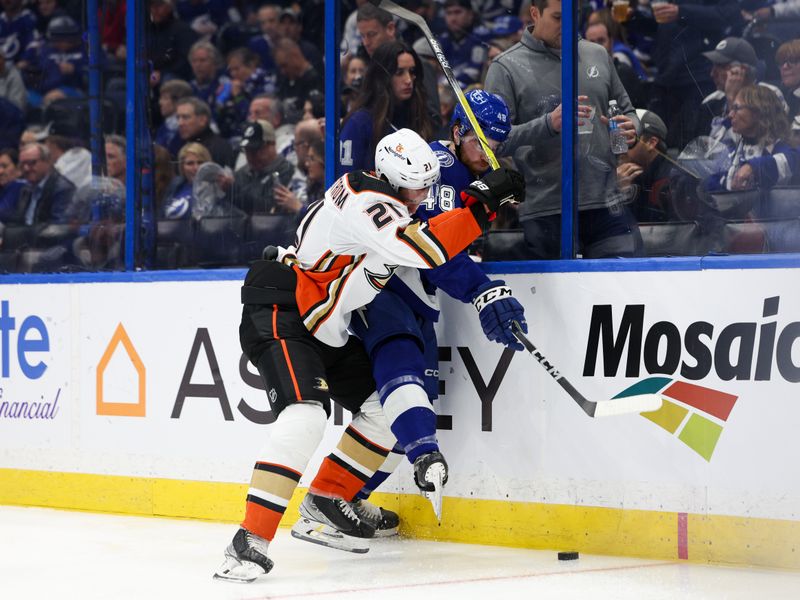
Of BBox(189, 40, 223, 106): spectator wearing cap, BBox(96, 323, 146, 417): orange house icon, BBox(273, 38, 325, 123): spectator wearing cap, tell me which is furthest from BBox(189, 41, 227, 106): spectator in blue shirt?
BBox(96, 323, 146, 417): orange house icon

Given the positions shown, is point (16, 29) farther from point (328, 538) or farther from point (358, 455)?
point (328, 538)

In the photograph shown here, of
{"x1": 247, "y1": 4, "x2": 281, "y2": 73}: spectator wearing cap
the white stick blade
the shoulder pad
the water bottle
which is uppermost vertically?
{"x1": 247, "y1": 4, "x2": 281, "y2": 73}: spectator wearing cap

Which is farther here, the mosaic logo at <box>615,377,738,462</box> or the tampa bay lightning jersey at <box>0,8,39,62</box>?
the tampa bay lightning jersey at <box>0,8,39,62</box>

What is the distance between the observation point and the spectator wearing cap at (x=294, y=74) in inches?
195

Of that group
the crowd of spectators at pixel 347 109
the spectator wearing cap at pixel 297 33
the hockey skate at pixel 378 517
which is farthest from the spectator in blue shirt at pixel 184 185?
the hockey skate at pixel 378 517

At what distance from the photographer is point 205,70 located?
5.30m

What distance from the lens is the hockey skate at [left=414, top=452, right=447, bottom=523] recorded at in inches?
133

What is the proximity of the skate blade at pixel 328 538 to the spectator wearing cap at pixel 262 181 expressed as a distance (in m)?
1.19

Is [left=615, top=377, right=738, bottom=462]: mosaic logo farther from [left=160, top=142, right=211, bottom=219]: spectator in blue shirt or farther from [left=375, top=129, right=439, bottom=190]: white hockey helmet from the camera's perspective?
[left=160, top=142, right=211, bottom=219]: spectator in blue shirt

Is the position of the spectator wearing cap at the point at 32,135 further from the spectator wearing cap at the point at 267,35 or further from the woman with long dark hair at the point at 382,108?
the woman with long dark hair at the point at 382,108

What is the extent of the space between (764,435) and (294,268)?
138 centimetres

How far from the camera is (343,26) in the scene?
4285mm

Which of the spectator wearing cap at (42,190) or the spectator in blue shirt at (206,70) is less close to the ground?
the spectator in blue shirt at (206,70)

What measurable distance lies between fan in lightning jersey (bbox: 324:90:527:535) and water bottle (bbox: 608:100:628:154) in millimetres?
315
